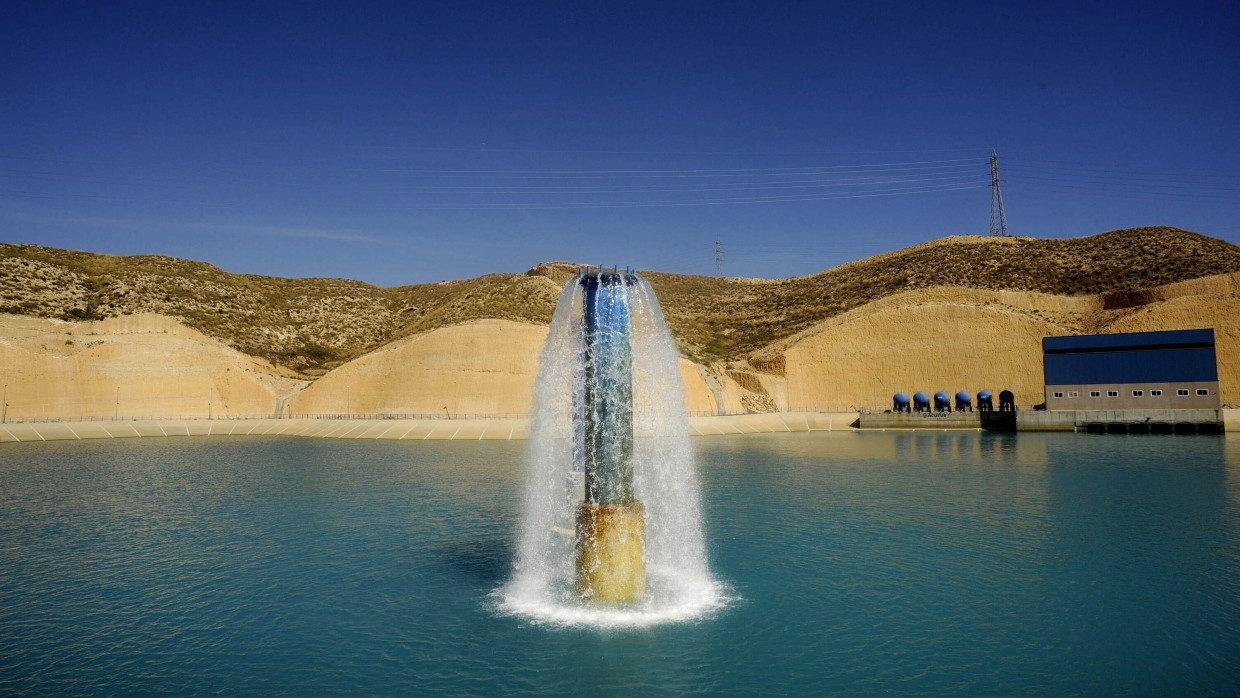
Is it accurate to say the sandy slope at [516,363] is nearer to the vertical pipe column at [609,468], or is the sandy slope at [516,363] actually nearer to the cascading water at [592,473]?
the cascading water at [592,473]

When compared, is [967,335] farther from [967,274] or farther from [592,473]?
[592,473]

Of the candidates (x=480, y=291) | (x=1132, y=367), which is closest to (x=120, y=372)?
(x=480, y=291)

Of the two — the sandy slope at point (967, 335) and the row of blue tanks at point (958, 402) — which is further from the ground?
the sandy slope at point (967, 335)

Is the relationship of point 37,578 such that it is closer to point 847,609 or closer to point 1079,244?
point 847,609

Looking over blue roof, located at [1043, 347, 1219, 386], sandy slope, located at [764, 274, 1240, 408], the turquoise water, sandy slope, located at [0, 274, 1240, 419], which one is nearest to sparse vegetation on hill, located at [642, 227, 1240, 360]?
sandy slope, located at [764, 274, 1240, 408]

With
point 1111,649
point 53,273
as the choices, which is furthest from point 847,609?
point 53,273

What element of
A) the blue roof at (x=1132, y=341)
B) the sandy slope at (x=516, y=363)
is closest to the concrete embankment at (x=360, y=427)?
the sandy slope at (x=516, y=363)

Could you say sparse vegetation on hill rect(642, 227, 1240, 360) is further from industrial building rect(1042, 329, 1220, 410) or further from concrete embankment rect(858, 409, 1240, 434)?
concrete embankment rect(858, 409, 1240, 434)
